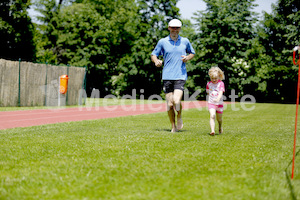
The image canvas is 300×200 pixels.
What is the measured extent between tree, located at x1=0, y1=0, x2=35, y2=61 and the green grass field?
3032cm

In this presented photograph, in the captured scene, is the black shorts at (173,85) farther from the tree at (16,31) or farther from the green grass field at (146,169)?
the tree at (16,31)

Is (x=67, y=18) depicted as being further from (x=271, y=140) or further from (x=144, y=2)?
(x=271, y=140)

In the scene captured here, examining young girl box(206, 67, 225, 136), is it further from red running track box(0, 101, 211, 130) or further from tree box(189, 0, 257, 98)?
tree box(189, 0, 257, 98)

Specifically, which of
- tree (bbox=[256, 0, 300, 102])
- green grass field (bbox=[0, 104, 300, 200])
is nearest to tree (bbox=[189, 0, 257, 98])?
tree (bbox=[256, 0, 300, 102])

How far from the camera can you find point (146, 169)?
171 inches

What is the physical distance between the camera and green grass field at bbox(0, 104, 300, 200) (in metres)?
3.43

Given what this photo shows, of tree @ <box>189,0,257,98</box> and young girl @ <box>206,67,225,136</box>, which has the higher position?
tree @ <box>189,0,257,98</box>

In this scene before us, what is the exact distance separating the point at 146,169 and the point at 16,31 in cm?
3447

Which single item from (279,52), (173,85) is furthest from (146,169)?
(279,52)

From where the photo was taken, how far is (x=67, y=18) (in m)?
46.0

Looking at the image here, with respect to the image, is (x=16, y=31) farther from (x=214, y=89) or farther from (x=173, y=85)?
(x=214, y=89)

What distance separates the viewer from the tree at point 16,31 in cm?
3397

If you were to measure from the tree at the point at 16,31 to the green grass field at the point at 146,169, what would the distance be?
3032cm

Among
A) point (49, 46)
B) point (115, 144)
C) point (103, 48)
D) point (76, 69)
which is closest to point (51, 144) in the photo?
point (115, 144)
